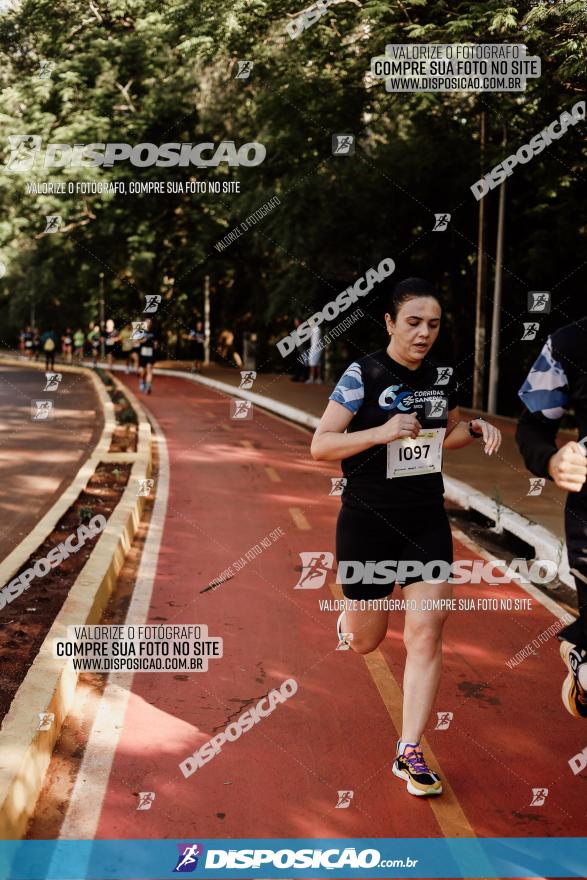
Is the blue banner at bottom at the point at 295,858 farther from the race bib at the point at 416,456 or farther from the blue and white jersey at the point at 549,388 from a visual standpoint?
the blue and white jersey at the point at 549,388

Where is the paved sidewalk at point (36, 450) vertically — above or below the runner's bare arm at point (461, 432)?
below

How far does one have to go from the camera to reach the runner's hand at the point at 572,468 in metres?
3.62

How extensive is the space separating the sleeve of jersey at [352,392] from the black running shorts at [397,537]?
0.51 m

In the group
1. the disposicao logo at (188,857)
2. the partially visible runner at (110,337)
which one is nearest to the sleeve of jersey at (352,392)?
the disposicao logo at (188,857)

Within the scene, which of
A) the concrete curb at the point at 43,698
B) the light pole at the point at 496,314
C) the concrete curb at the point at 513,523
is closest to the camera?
the concrete curb at the point at 43,698

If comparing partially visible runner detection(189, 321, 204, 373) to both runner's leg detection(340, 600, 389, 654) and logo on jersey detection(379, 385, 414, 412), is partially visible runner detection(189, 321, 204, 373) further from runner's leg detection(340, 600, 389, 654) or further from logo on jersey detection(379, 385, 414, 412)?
logo on jersey detection(379, 385, 414, 412)

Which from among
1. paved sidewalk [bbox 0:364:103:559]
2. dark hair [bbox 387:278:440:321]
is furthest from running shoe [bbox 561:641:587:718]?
paved sidewalk [bbox 0:364:103:559]

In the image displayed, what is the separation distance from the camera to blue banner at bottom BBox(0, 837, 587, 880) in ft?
13.1

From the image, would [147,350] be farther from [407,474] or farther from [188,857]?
[188,857]

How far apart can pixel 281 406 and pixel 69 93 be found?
16.4 m

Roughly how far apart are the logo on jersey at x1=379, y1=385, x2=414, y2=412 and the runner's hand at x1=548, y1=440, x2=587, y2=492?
1.09 m

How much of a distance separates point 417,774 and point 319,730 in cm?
93

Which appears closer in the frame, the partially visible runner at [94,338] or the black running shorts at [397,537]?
the black running shorts at [397,537]

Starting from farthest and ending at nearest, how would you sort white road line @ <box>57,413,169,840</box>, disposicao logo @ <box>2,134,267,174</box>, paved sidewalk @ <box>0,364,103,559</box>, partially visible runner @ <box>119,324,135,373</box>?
partially visible runner @ <box>119,324,135,373</box>, disposicao logo @ <box>2,134,267,174</box>, paved sidewalk @ <box>0,364,103,559</box>, white road line @ <box>57,413,169,840</box>
